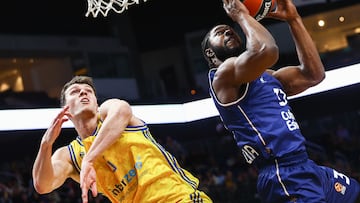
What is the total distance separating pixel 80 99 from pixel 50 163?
0.37 metres

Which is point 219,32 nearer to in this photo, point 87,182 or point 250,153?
point 250,153

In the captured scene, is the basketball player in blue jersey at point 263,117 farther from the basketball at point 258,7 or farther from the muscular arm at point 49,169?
the muscular arm at point 49,169

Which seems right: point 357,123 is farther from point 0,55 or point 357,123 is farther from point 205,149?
point 0,55

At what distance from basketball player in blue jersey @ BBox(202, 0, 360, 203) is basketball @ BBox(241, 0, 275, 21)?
151 mm

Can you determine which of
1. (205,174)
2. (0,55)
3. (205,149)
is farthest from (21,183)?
(205,149)

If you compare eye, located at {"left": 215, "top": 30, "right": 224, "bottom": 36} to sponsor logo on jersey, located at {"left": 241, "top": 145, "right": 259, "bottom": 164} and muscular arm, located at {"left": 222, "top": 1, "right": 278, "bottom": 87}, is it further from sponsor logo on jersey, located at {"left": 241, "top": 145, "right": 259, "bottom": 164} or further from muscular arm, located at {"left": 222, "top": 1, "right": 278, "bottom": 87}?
sponsor logo on jersey, located at {"left": 241, "top": 145, "right": 259, "bottom": 164}

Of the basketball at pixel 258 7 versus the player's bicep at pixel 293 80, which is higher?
the basketball at pixel 258 7

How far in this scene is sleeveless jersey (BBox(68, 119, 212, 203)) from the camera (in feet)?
10.7

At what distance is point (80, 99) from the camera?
11.2ft

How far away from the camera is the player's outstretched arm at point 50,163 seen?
126 inches

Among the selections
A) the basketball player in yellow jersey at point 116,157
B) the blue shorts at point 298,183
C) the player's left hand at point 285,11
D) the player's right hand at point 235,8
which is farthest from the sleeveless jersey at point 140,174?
the player's left hand at point 285,11

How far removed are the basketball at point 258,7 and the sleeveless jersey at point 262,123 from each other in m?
0.33

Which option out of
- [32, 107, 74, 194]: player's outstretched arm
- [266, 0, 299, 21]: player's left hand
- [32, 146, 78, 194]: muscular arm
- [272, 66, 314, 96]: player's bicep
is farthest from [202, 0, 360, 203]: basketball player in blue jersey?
[32, 146, 78, 194]: muscular arm

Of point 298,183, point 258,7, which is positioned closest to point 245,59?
point 258,7
